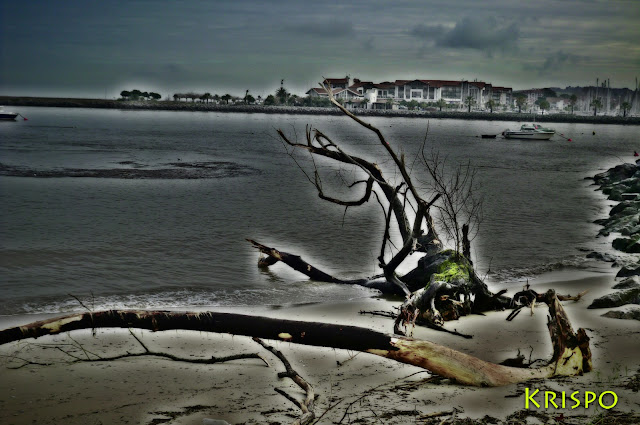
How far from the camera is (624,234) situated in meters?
14.7

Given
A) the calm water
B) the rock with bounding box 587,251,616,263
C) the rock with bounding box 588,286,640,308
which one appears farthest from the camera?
the rock with bounding box 587,251,616,263

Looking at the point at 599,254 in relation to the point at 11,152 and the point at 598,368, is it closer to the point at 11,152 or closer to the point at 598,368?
the point at 598,368

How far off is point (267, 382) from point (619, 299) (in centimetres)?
469

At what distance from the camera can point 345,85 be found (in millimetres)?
196750

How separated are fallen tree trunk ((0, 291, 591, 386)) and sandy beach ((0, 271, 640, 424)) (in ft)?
0.47

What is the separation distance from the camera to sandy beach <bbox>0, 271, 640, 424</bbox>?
506 centimetres

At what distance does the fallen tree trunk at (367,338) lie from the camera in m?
5.52

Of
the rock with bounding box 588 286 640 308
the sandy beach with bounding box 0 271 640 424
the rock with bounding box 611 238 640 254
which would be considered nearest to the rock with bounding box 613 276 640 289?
the rock with bounding box 588 286 640 308

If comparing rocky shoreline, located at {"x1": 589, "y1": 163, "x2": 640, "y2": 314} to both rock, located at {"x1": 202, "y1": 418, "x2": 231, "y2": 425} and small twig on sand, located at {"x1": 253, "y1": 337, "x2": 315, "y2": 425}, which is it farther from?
rock, located at {"x1": 202, "y1": 418, "x2": 231, "y2": 425}

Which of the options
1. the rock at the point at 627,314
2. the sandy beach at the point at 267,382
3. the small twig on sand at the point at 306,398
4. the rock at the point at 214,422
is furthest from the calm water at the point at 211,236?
the rock at the point at 214,422

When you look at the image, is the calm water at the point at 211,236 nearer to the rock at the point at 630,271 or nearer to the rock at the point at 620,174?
the rock at the point at 620,174

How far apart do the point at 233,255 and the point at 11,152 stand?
33728mm

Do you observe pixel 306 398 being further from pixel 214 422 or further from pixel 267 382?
pixel 267 382

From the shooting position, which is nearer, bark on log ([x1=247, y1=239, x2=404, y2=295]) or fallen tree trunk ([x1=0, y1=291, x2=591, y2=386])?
fallen tree trunk ([x1=0, y1=291, x2=591, y2=386])
